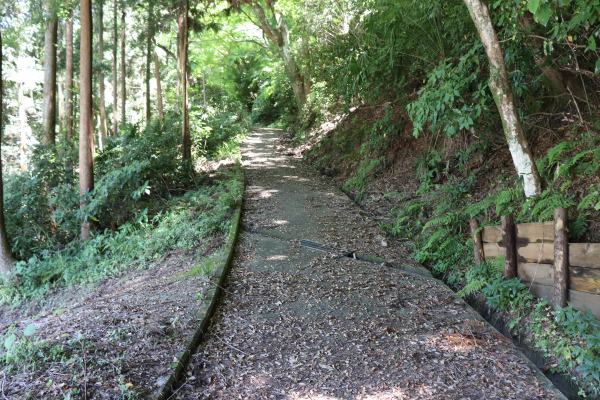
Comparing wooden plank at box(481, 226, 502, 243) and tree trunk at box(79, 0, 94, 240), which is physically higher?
tree trunk at box(79, 0, 94, 240)

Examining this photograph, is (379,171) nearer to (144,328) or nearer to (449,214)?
(449,214)

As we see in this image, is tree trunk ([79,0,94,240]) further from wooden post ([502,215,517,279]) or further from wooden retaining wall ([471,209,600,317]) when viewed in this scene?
wooden post ([502,215,517,279])

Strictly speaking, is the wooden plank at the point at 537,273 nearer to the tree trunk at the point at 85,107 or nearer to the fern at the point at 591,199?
the fern at the point at 591,199

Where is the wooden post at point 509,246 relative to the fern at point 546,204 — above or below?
below

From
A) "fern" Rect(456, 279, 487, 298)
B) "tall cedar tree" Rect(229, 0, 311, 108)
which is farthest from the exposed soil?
"tall cedar tree" Rect(229, 0, 311, 108)

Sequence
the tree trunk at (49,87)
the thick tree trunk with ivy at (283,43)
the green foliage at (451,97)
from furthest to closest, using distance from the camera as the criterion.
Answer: the thick tree trunk with ivy at (283,43)
the tree trunk at (49,87)
the green foliage at (451,97)

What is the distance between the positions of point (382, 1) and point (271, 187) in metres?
5.27

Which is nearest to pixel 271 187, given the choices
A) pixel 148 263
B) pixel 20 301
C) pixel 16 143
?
pixel 148 263

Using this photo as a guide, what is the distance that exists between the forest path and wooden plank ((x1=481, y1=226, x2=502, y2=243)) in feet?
2.94

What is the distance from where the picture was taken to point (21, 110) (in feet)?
78.7

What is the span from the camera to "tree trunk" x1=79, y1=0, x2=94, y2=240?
802 centimetres

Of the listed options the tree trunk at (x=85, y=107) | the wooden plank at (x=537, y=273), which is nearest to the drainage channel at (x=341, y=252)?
the wooden plank at (x=537, y=273)

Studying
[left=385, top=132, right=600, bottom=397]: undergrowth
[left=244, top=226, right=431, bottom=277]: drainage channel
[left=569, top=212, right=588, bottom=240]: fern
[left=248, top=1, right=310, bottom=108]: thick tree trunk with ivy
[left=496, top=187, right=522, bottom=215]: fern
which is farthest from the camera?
[left=248, top=1, right=310, bottom=108]: thick tree trunk with ivy

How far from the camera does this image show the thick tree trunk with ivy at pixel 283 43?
17.6 metres
